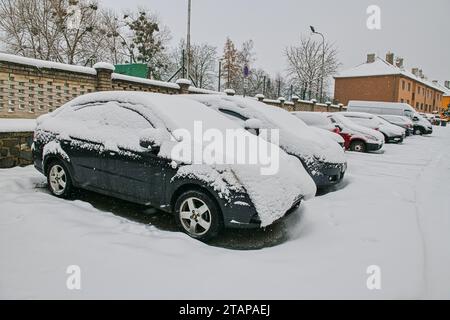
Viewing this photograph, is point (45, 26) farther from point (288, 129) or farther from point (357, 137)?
point (288, 129)

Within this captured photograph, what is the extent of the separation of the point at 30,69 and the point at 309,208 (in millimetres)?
6119

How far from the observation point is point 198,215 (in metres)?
3.77

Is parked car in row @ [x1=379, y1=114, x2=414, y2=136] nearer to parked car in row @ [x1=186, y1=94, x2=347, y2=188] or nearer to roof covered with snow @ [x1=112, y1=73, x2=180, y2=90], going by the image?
roof covered with snow @ [x1=112, y1=73, x2=180, y2=90]

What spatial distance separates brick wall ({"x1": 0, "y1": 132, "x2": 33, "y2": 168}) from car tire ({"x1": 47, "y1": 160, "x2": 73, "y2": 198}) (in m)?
1.27

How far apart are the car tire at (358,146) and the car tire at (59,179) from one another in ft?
32.4

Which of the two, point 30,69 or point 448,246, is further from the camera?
point 30,69

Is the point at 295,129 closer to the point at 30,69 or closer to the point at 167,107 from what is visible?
the point at 167,107

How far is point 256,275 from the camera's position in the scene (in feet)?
9.58

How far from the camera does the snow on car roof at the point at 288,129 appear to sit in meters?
5.79

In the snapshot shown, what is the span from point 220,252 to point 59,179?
2.89m

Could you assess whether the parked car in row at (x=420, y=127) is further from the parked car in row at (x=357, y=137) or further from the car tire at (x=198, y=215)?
the car tire at (x=198, y=215)

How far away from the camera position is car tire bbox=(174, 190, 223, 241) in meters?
3.66

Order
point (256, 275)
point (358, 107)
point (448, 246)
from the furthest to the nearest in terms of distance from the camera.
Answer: point (358, 107), point (448, 246), point (256, 275)

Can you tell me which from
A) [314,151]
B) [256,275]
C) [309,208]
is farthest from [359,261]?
[314,151]
